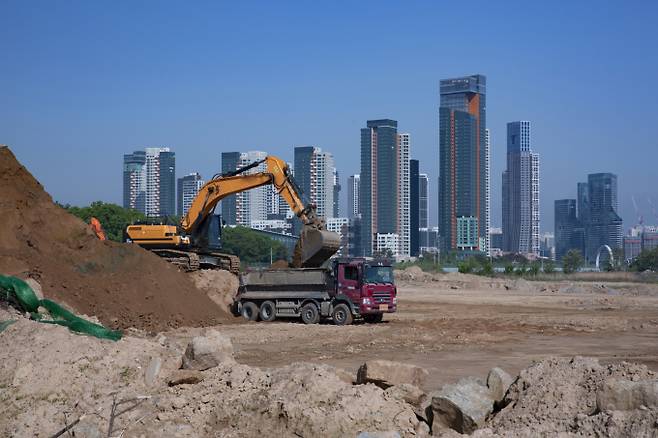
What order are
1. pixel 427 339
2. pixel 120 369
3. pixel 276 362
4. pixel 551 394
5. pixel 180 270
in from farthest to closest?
pixel 180 270, pixel 427 339, pixel 276 362, pixel 120 369, pixel 551 394

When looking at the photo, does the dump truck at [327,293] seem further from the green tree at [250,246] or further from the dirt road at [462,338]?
the green tree at [250,246]

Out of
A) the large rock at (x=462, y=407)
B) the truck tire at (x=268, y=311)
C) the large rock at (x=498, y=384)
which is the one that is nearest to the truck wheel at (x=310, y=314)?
the truck tire at (x=268, y=311)

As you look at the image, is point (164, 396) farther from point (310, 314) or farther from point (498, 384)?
point (310, 314)

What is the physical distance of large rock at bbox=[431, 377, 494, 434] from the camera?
36.5 ft

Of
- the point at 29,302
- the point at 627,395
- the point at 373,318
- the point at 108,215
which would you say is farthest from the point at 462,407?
the point at 108,215

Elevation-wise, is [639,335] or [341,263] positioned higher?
[341,263]

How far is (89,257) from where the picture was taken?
28.1 meters

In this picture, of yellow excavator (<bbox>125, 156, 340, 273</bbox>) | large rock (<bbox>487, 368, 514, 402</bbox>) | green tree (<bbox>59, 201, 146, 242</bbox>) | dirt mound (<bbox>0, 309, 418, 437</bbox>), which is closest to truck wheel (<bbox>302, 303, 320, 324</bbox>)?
yellow excavator (<bbox>125, 156, 340, 273</bbox>)

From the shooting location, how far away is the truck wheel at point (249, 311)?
30.7 metres

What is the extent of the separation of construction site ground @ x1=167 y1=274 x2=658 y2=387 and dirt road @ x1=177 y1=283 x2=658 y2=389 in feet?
0.07

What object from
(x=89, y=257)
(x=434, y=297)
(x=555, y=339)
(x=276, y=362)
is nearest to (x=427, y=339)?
(x=555, y=339)

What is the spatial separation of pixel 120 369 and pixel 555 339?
618 inches

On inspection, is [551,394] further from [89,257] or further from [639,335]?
[89,257]

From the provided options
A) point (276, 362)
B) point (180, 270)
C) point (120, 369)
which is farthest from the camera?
point (180, 270)
